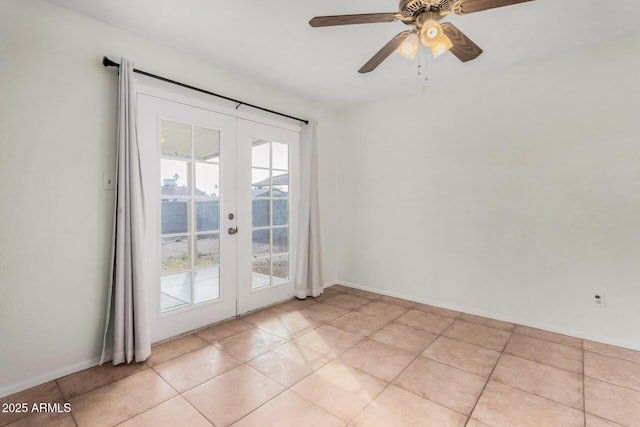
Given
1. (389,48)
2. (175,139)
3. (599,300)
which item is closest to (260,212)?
(175,139)

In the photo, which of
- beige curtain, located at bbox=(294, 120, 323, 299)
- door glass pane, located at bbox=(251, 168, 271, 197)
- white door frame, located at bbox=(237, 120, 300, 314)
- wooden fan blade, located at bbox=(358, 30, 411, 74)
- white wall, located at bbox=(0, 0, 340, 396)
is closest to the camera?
wooden fan blade, located at bbox=(358, 30, 411, 74)

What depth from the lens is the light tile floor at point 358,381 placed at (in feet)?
5.46

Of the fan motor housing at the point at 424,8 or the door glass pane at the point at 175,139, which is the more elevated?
the fan motor housing at the point at 424,8

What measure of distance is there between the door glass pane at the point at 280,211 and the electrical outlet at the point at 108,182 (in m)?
1.60

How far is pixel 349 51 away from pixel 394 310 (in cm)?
264

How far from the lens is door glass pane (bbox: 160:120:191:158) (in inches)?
101

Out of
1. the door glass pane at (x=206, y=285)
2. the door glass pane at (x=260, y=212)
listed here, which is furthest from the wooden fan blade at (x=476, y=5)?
the door glass pane at (x=206, y=285)

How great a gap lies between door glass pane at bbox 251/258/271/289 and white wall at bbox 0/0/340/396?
4.52 feet

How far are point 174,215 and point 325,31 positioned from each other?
1.96 meters

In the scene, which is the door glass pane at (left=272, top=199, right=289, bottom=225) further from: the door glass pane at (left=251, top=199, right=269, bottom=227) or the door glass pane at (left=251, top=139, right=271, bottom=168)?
the door glass pane at (left=251, top=139, right=271, bottom=168)

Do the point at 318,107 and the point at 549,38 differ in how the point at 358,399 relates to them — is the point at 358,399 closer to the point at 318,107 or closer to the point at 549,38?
the point at 549,38

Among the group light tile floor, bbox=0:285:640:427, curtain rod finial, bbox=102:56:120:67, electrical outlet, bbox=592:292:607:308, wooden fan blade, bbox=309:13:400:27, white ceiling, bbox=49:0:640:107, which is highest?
white ceiling, bbox=49:0:640:107

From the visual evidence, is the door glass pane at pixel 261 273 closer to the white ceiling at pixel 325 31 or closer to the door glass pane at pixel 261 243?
the door glass pane at pixel 261 243

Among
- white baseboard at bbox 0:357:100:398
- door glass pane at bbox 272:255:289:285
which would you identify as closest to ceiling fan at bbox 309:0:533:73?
door glass pane at bbox 272:255:289:285
